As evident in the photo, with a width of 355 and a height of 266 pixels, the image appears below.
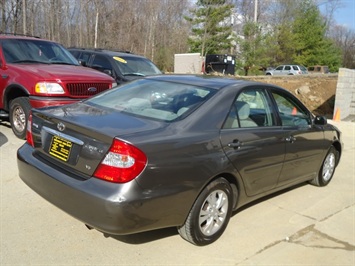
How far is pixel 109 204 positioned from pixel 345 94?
43.2 ft

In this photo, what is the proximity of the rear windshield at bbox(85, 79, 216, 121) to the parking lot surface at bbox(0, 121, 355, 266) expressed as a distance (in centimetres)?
119

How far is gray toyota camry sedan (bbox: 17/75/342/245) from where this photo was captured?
2.84 meters

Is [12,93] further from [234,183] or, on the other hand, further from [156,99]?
[234,183]

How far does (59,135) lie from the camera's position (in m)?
3.26

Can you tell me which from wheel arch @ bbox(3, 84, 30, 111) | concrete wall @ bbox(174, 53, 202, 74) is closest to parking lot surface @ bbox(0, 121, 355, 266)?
wheel arch @ bbox(3, 84, 30, 111)

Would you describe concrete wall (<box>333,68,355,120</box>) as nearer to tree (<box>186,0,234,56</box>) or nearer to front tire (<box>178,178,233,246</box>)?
front tire (<box>178,178,233,246</box>)

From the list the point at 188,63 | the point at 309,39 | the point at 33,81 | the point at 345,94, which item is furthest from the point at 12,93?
the point at 309,39

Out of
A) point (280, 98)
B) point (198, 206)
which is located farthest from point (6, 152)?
point (280, 98)

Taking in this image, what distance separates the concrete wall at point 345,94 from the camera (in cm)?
1365

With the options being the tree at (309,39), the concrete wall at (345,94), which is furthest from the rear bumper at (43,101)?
the tree at (309,39)

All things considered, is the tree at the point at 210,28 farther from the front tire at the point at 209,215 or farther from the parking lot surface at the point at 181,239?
the front tire at the point at 209,215

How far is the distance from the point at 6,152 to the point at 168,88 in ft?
10.6

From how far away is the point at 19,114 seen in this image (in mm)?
6410

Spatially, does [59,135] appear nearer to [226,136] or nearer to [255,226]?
[226,136]
